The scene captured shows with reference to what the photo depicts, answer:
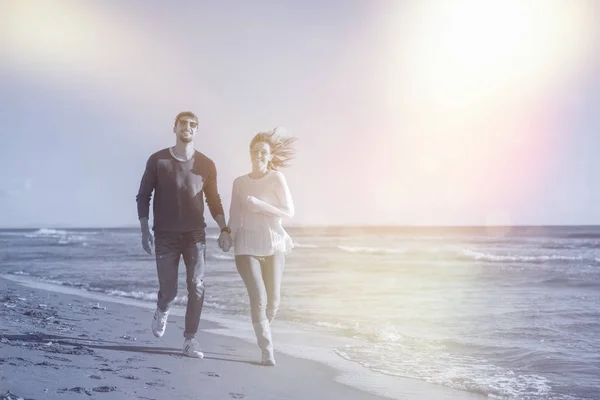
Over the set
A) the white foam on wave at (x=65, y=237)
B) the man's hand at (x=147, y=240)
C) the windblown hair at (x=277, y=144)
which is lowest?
the white foam on wave at (x=65, y=237)

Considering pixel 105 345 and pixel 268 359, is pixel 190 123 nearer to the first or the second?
pixel 268 359

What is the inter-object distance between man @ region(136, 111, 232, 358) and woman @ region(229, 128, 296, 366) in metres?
0.17

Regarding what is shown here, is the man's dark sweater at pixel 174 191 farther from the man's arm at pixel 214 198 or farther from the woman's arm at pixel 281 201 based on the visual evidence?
the woman's arm at pixel 281 201

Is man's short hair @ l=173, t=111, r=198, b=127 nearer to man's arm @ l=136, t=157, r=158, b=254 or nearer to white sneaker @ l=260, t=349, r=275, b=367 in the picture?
man's arm @ l=136, t=157, r=158, b=254

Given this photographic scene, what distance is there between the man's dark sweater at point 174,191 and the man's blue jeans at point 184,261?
0.26 feet

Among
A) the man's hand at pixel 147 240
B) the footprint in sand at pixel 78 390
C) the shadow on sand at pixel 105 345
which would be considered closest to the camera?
the footprint in sand at pixel 78 390

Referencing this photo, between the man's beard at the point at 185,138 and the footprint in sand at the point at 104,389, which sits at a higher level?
the man's beard at the point at 185,138

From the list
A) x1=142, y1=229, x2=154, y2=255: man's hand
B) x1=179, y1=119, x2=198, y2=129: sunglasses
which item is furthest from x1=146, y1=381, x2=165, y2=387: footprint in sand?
x1=179, y1=119, x2=198, y2=129: sunglasses

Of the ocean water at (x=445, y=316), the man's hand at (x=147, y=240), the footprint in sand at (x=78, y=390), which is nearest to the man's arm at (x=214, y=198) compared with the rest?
the man's hand at (x=147, y=240)

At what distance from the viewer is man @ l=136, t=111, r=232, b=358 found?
14.5 feet

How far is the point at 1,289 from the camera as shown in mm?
10328

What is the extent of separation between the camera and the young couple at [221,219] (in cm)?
438

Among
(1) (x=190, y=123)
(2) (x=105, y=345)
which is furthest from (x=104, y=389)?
(1) (x=190, y=123)

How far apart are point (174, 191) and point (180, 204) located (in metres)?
0.11
